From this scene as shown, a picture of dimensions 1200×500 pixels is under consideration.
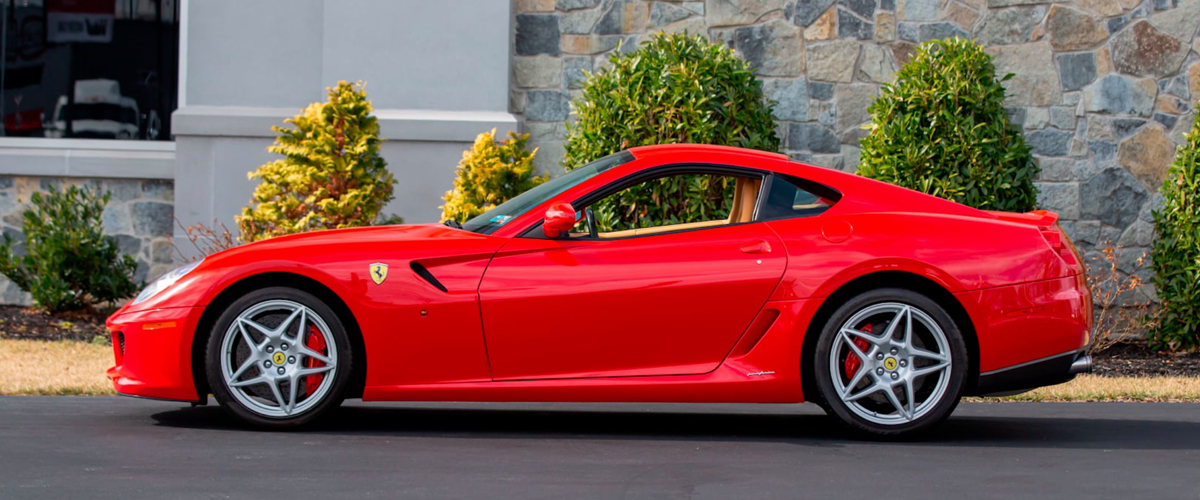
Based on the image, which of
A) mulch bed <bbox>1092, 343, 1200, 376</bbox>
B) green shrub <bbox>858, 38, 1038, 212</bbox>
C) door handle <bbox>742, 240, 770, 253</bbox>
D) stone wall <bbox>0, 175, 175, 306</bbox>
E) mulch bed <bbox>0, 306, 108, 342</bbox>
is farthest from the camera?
stone wall <bbox>0, 175, 175, 306</bbox>

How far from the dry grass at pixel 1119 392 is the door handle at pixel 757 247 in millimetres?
2558

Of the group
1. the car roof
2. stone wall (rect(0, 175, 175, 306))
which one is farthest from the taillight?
stone wall (rect(0, 175, 175, 306))

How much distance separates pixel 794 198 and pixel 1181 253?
521 centimetres

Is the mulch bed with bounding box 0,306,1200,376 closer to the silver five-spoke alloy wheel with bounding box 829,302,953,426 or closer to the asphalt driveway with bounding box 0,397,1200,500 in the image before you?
the asphalt driveway with bounding box 0,397,1200,500

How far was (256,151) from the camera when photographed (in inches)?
425

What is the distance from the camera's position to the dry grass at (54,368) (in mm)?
6992

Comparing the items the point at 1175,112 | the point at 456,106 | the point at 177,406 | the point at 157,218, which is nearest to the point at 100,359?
the point at 177,406

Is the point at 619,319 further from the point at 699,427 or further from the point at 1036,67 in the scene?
the point at 1036,67

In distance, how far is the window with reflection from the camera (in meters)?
11.6

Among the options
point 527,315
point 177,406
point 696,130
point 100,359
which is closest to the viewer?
point 527,315

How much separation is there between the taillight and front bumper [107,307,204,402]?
3884mm

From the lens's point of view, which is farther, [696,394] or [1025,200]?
[1025,200]

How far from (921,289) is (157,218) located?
26.4 ft

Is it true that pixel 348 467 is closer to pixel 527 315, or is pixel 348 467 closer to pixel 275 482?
pixel 275 482
